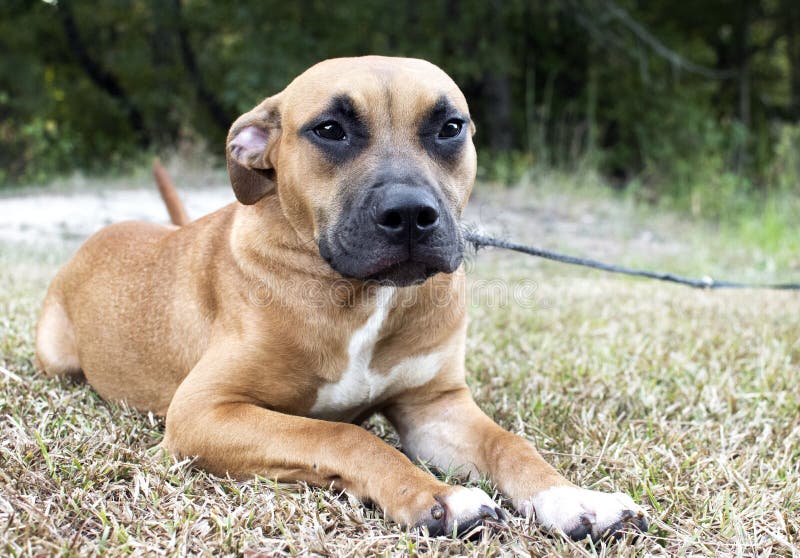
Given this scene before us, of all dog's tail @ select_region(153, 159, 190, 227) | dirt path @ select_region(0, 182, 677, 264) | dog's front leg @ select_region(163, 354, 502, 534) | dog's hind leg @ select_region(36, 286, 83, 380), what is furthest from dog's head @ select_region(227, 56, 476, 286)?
dirt path @ select_region(0, 182, 677, 264)

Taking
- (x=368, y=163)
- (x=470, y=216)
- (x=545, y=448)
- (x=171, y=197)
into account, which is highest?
(x=368, y=163)

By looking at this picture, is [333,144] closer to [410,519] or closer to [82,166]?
[410,519]

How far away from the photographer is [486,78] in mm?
15867

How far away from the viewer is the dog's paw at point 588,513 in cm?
220

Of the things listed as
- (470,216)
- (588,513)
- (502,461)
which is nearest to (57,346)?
(502,461)

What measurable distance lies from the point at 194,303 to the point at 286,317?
0.56 metres

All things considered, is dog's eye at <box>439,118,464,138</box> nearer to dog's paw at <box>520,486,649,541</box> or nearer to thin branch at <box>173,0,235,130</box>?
dog's paw at <box>520,486,649,541</box>

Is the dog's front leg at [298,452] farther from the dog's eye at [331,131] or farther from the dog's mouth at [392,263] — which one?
the dog's eye at [331,131]

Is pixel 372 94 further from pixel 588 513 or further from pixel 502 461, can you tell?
pixel 588 513

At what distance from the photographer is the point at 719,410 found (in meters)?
3.41

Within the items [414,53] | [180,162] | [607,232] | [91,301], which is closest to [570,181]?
[607,232]

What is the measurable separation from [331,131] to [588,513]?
1532mm

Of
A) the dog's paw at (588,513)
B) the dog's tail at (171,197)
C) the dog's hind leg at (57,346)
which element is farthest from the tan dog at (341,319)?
the dog's tail at (171,197)

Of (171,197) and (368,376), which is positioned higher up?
(171,197)
